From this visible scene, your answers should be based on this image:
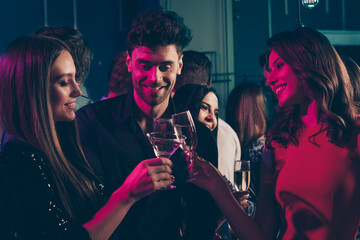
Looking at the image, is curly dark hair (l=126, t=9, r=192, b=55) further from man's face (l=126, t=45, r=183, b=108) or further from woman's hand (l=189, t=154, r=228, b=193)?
woman's hand (l=189, t=154, r=228, b=193)

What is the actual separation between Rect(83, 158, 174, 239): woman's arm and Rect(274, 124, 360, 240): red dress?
22.4 inches

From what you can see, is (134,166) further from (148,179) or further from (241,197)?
(241,197)

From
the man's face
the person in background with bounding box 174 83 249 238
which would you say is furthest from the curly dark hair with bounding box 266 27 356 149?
the person in background with bounding box 174 83 249 238

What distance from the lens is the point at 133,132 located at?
208 centimetres

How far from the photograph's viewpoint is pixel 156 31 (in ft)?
7.00

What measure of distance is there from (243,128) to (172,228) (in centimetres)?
219

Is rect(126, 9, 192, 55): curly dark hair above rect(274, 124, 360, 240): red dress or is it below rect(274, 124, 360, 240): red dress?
above

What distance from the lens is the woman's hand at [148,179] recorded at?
1629 mm

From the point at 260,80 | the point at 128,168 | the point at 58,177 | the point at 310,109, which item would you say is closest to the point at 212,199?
the point at 128,168

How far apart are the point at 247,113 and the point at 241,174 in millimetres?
2067

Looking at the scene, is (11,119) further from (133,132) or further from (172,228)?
(172,228)

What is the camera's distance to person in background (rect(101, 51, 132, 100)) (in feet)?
11.5

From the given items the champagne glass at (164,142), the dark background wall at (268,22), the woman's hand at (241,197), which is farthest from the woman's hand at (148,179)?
the dark background wall at (268,22)

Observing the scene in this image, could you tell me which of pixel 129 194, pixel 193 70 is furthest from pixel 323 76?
pixel 193 70
